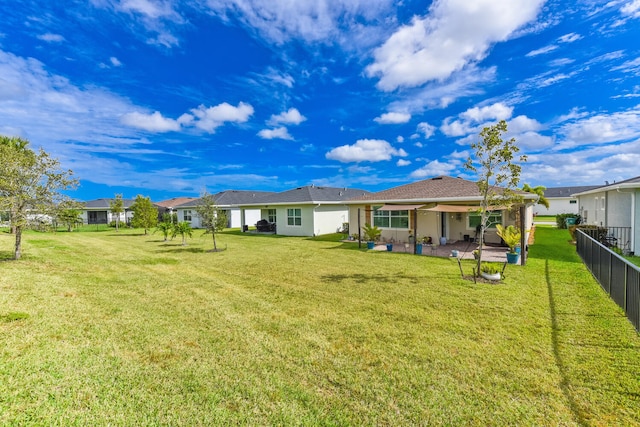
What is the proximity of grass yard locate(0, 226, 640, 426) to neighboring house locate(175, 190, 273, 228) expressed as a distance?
26977mm

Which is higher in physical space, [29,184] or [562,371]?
[29,184]

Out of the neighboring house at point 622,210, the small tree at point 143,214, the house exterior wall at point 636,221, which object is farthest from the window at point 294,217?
the house exterior wall at point 636,221

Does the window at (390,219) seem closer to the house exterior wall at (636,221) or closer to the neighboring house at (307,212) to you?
the neighboring house at (307,212)

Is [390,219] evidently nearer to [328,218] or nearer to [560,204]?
[328,218]

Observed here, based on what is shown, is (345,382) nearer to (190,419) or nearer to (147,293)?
(190,419)

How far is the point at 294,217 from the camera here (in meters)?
26.9

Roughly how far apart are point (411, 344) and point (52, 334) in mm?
6791

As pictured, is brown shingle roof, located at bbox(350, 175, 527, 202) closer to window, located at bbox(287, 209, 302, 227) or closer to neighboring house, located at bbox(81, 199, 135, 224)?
window, located at bbox(287, 209, 302, 227)

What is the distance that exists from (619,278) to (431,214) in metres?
11.8

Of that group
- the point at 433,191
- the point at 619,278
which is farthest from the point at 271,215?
the point at 619,278

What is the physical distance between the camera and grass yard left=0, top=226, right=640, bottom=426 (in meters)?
3.49

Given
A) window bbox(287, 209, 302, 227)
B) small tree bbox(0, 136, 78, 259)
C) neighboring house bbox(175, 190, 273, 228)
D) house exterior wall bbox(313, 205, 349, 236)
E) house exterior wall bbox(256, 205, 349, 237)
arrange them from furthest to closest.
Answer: neighboring house bbox(175, 190, 273, 228) < window bbox(287, 209, 302, 227) < house exterior wall bbox(313, 205, 349, 236) < house exterior wall bbox(256, 205, 349, 237) < small tree bbox(0, 136, 78, 259)

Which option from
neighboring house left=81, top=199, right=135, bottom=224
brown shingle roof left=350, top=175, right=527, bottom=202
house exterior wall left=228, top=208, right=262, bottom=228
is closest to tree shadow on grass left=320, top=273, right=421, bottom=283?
brown shingle roof left=350, top=175, right=527, bottom=202

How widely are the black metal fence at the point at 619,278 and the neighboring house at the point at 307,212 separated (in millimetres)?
17114
